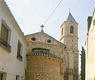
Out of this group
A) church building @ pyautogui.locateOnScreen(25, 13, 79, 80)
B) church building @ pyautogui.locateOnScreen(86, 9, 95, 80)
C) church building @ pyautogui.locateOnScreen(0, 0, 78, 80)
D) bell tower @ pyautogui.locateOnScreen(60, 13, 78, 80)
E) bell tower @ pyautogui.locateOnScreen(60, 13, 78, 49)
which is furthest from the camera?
bell tower @ pyautogui.locateOnScreen(60, 13, 78, 49)

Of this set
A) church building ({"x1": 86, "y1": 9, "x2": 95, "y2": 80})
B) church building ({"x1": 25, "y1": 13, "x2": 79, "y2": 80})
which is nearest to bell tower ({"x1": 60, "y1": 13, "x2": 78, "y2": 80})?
church building ({"x1": 25, "y1": 13, "x2": 79, "y2": 80})

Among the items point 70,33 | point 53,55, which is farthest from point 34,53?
point 70,33

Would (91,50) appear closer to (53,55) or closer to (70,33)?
(53,55)

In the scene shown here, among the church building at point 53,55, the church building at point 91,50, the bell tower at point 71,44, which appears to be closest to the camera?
the church building at point 91,50

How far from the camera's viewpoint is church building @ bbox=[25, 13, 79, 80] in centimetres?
1917

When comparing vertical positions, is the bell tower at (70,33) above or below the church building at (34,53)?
above

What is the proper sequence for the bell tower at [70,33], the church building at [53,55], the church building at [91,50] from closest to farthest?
the church building at [91,50], the church building at [53,55], the bell tower at [70,33]

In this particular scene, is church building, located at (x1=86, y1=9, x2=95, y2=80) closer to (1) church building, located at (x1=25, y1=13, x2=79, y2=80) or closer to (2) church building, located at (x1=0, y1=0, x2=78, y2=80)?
(2) church building, located at (x1=0, y1=0, x2=78, y2=80)

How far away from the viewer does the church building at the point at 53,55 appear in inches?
755

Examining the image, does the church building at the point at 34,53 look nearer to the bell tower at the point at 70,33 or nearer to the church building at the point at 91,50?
the bell tower at the point at 70,33

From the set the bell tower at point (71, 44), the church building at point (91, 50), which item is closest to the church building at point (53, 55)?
the bell tower at point (71, 44)

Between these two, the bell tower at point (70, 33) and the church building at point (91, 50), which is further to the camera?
the bell tower at point (70, 33)

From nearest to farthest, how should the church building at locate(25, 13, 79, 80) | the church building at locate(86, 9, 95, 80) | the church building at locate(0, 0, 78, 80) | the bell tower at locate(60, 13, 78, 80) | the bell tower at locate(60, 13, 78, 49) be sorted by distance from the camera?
the church building at locate(0, 0, 78, 80) < the church building at locate(86, 9, 95, 80) < the church building at locate(25, 13, 79, 80) < the bell tower at locate(60, 13, 78, 80) < the bell tower at locate(60, 13, 78, 49)

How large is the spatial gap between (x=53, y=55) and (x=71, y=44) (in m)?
16.8
